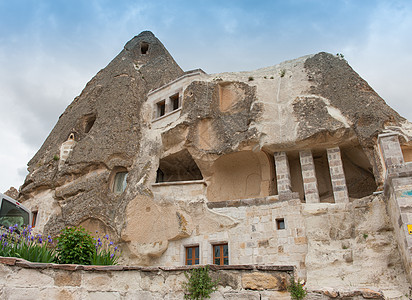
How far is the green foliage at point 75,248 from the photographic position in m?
5.82

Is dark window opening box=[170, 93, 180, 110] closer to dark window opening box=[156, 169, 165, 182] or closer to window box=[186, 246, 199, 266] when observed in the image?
dark window opening box=[156, 169, 165, 182]

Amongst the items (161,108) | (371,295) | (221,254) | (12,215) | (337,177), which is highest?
(161,108)

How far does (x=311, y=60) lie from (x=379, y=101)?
337 cm

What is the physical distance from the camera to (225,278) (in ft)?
15.2

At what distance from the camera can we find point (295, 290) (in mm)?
4336

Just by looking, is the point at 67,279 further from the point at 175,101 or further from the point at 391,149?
the point at 175,101

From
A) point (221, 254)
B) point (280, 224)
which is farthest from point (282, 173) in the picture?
point (221, 254)

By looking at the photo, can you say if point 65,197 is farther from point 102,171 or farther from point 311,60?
point 311,60

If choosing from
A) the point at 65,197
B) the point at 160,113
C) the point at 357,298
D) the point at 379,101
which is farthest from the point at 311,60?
the point at 357,298

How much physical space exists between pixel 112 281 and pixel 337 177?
9.04 m

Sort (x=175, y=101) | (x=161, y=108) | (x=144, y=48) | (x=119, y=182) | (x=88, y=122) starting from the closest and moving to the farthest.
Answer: (x=119, y=182)
(x=175, y=101)
(x=161, y=108)
(x=88, y=122)
(x=144, y=48)

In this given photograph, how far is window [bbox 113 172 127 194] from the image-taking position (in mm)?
14677

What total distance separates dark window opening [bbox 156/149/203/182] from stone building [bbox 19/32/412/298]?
0.18ft

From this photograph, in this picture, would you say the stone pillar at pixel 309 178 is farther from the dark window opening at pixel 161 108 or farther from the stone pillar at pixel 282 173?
the dark window opening at pixel 161 108
